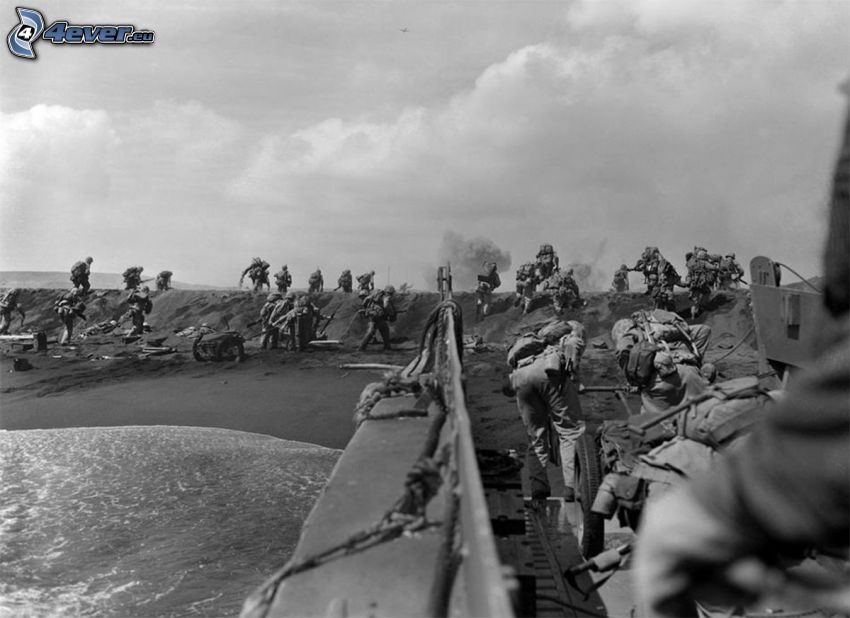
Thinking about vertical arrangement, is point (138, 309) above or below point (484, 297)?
below

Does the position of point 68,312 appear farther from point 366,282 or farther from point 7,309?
point 366,282

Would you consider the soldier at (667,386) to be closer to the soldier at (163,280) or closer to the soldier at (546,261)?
the soldier at (546,261)

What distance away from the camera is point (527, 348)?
8547mm

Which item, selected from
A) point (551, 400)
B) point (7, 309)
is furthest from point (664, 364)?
point (7, 309)

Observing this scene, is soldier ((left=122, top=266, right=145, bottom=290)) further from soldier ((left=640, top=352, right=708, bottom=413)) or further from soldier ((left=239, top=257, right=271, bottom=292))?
soldier ((left=640, top=352, right=708, bottom=413))

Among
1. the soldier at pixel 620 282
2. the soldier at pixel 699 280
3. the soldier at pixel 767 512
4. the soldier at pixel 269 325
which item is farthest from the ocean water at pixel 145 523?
the soldier at pixel 620 282

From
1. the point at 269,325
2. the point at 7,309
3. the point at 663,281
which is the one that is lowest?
the point at 269,325

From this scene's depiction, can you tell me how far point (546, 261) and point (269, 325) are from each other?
1049 centimetres

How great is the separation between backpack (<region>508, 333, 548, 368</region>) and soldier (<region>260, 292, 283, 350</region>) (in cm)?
2130

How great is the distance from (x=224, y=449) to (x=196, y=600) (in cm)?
808

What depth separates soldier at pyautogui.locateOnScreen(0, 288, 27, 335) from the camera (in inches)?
1395

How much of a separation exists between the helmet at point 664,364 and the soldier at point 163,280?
33946 mm

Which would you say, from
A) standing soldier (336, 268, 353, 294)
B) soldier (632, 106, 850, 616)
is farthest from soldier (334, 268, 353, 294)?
soldier (632, 106, 850, 616)

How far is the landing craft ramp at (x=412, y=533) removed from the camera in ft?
7.10
